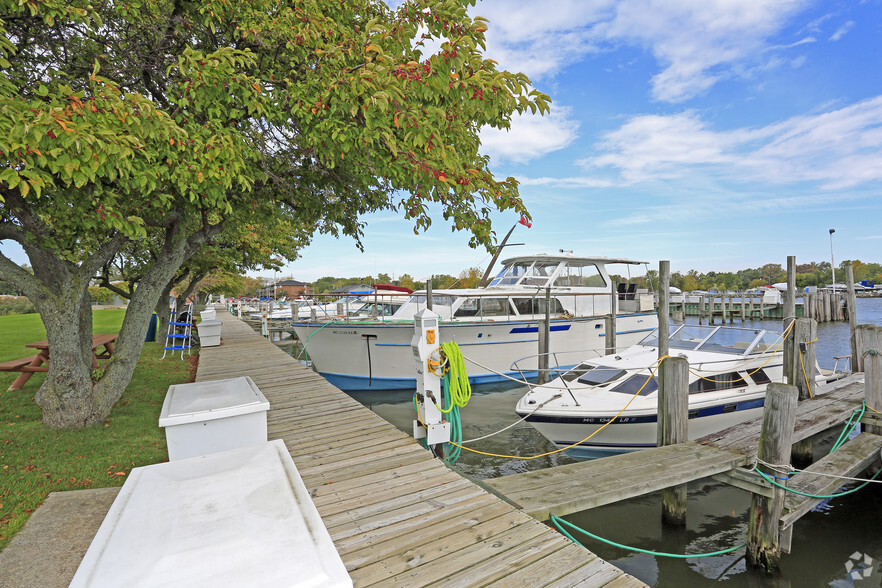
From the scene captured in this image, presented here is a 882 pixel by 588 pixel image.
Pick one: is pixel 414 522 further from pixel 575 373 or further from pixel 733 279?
pixel 733 279

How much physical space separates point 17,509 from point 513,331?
37.8 ft

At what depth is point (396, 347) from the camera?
12.8m

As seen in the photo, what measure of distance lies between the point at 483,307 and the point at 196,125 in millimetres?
10028

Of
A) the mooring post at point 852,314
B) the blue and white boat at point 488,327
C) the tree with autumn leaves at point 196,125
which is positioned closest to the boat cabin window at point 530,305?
the blue and white boat at point 488,327

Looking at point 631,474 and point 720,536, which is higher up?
point 631,474

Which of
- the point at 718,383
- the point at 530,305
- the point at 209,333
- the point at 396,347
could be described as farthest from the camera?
the point at 530,305

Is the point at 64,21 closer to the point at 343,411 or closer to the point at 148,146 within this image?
the point at 148,146

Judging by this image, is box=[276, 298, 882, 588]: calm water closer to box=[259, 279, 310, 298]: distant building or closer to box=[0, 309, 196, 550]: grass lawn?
box=[0, 309, 196, 550]: grass lawn

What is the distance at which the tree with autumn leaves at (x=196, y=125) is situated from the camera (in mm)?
4055

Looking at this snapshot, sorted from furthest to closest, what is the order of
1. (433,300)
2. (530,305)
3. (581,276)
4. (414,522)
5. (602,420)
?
(581,276)
(530,305)
(433,300)
(602,420)
(414,522)

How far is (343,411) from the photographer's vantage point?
6367mm

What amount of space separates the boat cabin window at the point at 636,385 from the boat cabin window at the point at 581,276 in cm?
790

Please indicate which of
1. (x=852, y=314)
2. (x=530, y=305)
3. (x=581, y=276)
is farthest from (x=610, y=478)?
(x=581, y=276)

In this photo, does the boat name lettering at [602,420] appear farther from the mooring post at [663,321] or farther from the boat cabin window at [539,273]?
the boat cabin window at [539,273]
